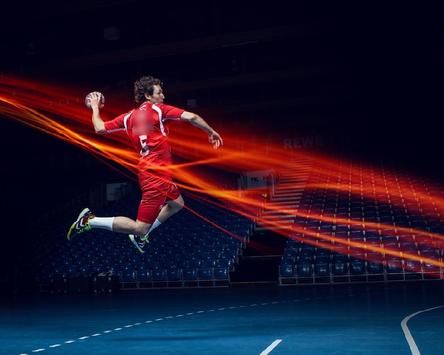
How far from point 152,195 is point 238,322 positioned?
6.75 meters

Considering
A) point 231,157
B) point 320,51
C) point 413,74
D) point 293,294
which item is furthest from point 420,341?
point 231,157

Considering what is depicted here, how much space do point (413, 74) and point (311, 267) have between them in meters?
6.83

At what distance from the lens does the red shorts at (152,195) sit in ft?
18.0

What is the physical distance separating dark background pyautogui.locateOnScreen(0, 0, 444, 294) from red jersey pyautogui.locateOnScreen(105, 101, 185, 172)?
1249 cm

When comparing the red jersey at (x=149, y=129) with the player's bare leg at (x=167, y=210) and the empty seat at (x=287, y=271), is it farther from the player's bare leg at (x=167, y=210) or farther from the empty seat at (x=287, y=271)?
the empty seat at (x=287, y=271)

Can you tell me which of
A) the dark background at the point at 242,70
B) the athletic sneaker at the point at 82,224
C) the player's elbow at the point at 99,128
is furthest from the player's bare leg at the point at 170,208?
the dark background at the point at 242,70

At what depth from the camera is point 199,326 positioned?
37.3 ft

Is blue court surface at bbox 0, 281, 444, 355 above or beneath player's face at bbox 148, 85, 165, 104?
beneath

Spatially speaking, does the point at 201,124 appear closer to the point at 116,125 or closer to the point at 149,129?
the point at 149,129

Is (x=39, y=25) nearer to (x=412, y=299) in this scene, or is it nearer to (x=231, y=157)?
(x=231, y=157)

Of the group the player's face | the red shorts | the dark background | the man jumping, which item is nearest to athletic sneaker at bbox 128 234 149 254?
the man jumping

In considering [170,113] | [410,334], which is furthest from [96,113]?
[410,334]

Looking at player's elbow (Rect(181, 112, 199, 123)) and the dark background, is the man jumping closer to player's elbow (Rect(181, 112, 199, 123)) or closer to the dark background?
player's elbow (Rect(181, 112, 199, 123))

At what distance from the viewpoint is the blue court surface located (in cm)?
876
